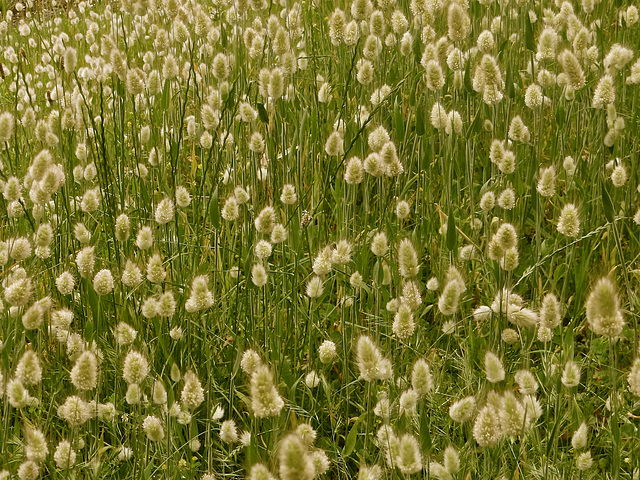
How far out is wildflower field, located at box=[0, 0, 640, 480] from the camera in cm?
147

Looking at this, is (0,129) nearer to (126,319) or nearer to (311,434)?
(126,319)

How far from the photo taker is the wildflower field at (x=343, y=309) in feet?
4.83

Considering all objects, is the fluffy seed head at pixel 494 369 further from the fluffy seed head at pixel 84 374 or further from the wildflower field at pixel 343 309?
the fluffy seed head at pixel 84 374

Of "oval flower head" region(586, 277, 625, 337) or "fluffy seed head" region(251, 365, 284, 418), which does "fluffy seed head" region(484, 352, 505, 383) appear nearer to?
"oval flower head" region(586, 277, 625, 337)

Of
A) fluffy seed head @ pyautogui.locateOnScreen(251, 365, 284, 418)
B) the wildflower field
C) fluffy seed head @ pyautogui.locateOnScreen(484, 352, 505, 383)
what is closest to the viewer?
fluffy seed head @ pyautogui.locateOnScreen(251, 365, 284, 418)

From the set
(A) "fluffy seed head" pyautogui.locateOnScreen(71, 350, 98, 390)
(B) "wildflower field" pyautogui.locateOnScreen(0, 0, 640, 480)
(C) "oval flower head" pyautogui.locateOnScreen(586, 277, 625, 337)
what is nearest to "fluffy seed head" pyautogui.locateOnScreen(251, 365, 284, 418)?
(B) "wildflower field" pyautogui.locateOnScreen(0, 0, 640, 480)

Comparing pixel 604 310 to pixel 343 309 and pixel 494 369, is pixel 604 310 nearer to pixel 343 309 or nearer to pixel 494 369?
pixel 494 369

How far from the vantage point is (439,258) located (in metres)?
2.28

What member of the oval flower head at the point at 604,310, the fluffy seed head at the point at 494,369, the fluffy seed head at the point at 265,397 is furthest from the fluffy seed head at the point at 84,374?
the oval flower head at the point at 604,310

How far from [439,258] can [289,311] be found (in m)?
0.51

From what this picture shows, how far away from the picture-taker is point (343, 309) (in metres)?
1.74

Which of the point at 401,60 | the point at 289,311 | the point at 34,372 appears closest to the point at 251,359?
the point at 34,372

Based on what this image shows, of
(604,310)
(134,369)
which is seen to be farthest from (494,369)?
(134,369)

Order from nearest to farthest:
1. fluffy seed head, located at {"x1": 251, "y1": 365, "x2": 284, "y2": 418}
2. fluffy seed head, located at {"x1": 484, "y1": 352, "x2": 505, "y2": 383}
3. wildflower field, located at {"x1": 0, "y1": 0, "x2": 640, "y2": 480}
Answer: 1. fluffy seed head, located at {"x1": 251, "y1": 365, "x2": 284, "y2": 418}
2. fluffy seed head, located at {"x1": 484, "y1": 352, "x2": 505, "y2": 383}
3. wildflower field, located at {"x1": 0, "y1": 0, "x2": 640, "y2": 480}
